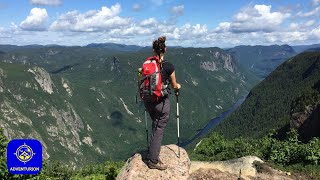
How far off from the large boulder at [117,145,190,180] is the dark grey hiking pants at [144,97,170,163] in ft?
1.98

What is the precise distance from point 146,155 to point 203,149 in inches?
605

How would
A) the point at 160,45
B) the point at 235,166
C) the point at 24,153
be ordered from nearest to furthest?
the point at 24,153 < the point at 160,45 < the point at 235,166

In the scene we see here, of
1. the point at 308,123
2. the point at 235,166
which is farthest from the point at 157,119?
the point at 308,123

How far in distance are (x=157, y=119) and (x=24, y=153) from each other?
19.3 feet

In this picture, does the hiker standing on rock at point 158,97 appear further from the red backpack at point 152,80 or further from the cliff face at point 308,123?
the cliff face at point 308,123

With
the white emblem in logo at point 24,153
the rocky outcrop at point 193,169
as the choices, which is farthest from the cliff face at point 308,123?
the white emblem in logo at point 24,153

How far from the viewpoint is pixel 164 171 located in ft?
52.9

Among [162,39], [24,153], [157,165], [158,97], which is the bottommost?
[157,165]

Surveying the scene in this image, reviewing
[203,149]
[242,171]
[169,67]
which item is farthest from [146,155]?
[203,149]

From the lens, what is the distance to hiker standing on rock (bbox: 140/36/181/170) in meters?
15.0

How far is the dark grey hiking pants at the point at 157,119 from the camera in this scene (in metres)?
15.5

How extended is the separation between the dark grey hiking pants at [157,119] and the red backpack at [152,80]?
0.43 m

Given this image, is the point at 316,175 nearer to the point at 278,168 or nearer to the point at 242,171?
the point at 278,168

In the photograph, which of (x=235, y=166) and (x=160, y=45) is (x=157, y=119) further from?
(x=235, y=166)
